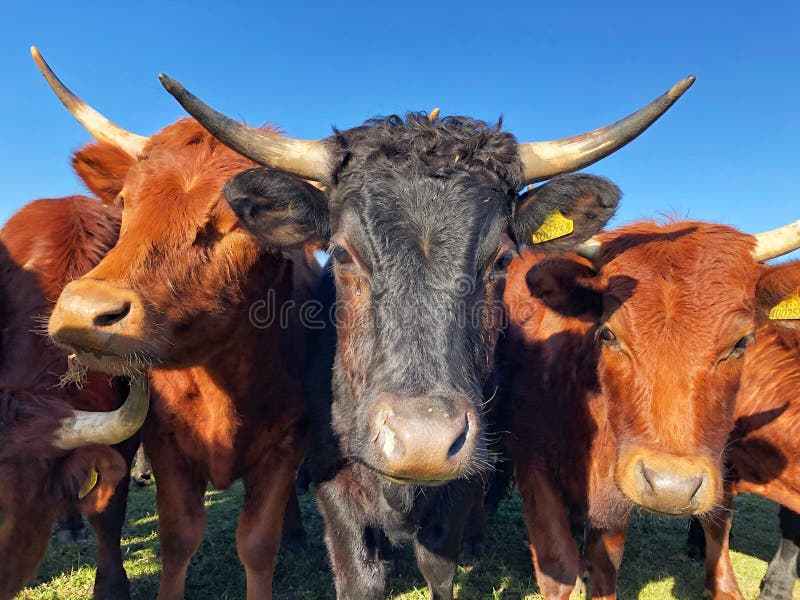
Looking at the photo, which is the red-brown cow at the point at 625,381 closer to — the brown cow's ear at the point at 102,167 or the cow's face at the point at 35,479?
the cow's face at the point at 35,479

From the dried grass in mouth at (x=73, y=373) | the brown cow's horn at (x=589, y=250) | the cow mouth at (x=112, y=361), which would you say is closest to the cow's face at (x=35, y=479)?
the dried grass in mouth at (x=73, y=373)

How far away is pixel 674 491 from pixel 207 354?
8.91 ft

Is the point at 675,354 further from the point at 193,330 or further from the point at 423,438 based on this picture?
the point at 193,330

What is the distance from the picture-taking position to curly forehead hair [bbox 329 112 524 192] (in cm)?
254

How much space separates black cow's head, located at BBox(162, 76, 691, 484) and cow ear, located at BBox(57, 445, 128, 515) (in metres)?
1.23

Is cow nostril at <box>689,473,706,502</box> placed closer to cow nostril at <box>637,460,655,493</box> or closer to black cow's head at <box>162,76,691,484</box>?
cow nostril at <box>637,460,655,493</box>

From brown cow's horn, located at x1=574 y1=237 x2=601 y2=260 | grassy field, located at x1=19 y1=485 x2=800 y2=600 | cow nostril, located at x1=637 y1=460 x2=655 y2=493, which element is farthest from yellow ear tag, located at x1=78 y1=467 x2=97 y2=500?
brown cow's horn, located at x1=574 y1=237 x2=601 y2=260

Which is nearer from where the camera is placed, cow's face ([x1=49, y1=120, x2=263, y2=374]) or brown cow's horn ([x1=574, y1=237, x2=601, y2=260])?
cow's face ([x1=49, y1=120, x2=263, y2=374])

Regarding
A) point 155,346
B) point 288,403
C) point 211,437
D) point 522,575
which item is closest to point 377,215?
point 155,346

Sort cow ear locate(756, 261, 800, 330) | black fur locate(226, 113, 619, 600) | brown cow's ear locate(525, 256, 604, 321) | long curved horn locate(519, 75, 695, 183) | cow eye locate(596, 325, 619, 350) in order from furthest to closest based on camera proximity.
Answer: brown cow's ear locate(525, 256, 604, 321) → cow eye locate(596, 325, 619, 350) → cow ear locate(756, 261, 800, 330) → long curved horn locate(519, 75, 695, 183) → black fur locate(226, 113, 619, 600)

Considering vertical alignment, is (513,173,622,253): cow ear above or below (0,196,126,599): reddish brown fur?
above

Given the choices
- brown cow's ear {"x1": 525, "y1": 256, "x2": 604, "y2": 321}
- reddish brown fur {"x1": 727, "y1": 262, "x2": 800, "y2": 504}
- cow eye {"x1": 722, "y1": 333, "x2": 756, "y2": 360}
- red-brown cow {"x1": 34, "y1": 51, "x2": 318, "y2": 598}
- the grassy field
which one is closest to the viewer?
red-brown cow {"x1": 34, "y1": 51, "x2": 318, "y2": 598}

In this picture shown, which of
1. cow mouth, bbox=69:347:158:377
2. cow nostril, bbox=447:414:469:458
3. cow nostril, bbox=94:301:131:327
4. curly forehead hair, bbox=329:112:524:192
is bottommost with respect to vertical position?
cow nostril, bbox=447:414:469:458

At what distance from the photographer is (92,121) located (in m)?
3.64
